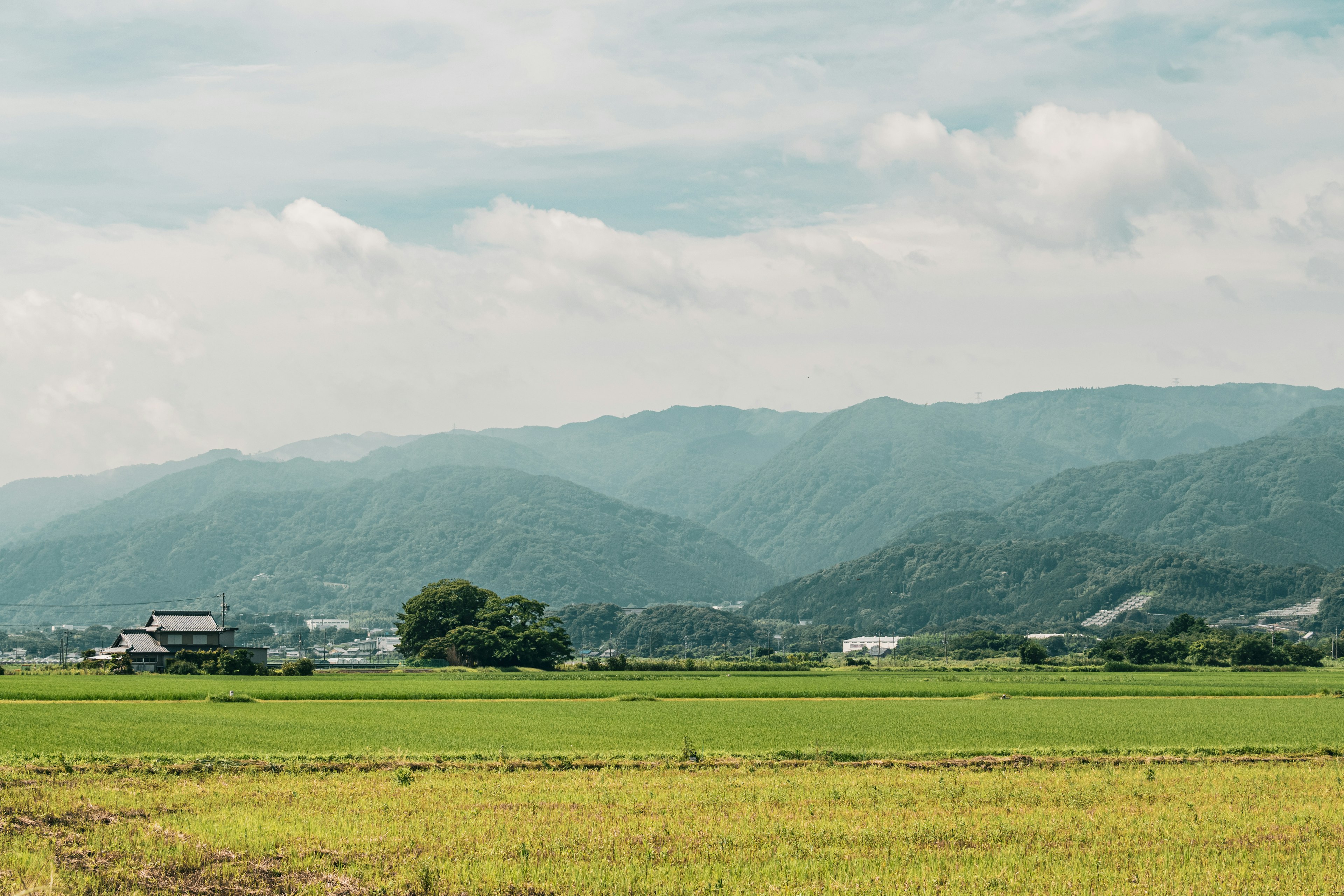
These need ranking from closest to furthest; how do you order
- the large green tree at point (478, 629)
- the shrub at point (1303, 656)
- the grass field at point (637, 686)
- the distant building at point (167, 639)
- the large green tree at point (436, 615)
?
1. the grass field at point (637, 686)
2. the distant building at point (167, 639)
3. the large green tree at point (478, 629)
4. the large green tree at point (436, 615)
5. the shrub at point (1303, 656)

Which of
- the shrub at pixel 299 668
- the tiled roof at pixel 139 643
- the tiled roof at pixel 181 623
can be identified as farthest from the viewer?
the tiled roof at pixel 181 623

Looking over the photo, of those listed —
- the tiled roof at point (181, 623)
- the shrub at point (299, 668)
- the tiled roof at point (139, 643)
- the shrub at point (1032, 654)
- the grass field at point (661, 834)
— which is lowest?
the shrub at point (1032, 654)

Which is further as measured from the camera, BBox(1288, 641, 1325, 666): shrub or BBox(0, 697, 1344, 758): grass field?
BBox(1288, 641, 1325, 666): shrub

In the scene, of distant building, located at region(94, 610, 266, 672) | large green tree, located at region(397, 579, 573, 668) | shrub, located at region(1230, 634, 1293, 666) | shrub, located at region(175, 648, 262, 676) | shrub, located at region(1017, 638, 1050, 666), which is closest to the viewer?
shrub, located at region(175, 648, 262, 676)

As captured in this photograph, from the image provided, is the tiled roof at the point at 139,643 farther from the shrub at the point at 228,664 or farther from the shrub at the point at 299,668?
the shrub at the point at 299,668

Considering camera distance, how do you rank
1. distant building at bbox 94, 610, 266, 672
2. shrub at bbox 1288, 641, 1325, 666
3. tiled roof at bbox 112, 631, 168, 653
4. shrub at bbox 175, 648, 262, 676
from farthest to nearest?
shrub at bbox 1288, 641, 1325, 666 < tiled roof at bbox 112, 631, 168, 653 < distant building at bbox 94, 610, 266, 672 < shrub at bbox 175, 648, 262, 676

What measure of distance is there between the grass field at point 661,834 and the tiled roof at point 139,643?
3651 inches

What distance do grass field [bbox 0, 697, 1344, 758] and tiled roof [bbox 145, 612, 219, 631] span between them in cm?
6693

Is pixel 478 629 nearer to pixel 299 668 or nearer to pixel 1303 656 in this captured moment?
pixel 299 668

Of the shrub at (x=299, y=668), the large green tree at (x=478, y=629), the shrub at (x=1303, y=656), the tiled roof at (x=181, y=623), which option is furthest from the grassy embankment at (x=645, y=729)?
the shrub at (x=1303, y=656)

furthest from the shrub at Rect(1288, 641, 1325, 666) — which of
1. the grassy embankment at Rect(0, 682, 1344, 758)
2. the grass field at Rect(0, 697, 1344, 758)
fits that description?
the grass field at Rect(0, 697, 1344, 758)

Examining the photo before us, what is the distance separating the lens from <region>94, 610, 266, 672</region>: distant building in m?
108

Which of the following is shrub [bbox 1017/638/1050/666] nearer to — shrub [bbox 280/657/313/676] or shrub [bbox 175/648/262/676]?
shrub [bbox 280/657/313/676]

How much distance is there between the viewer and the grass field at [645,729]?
1321 inches
